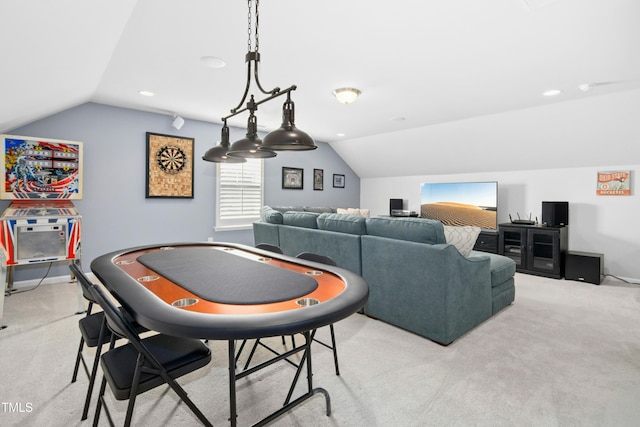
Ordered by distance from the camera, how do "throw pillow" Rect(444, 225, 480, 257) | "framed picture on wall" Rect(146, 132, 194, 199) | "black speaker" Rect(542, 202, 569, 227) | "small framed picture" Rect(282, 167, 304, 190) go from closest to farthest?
"throw pillow" Rect(444, 225, 480, 257), "framed picture on wall" Rect(146, 132, 194, 199), "black speaker" Rect(542, 202, 569, 227), "small framed picture" Rect(282, 167, 304, 190)

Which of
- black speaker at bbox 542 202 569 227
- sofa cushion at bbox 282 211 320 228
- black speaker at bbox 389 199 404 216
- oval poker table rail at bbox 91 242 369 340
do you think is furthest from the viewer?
black speaker at bbox 389 199 404 216

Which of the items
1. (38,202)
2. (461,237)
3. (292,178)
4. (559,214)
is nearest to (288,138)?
(461,237)

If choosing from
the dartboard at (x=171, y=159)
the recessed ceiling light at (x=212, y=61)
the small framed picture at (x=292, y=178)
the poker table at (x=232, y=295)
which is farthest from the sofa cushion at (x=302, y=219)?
the small framed picture at (x=292, y=178)

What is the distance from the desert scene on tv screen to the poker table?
4.70 meters

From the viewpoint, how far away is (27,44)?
1.99 m

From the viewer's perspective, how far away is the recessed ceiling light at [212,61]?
2.99 metres

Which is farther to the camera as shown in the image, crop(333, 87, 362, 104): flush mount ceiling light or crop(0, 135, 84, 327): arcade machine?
crop(333, 87, 362, 104): flush mount ceiling light

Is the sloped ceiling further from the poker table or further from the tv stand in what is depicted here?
the tv stand

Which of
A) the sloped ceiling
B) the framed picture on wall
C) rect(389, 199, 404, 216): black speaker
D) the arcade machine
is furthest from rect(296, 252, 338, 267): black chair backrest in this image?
rect(389, 199, 404, 216): black speaker

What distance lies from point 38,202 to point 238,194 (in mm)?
2773

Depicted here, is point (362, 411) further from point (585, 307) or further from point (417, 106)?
point (417, 106)

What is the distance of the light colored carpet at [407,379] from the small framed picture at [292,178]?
400cm

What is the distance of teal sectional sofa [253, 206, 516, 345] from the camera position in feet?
8.54

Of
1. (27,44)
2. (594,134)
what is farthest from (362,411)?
(594,134)
